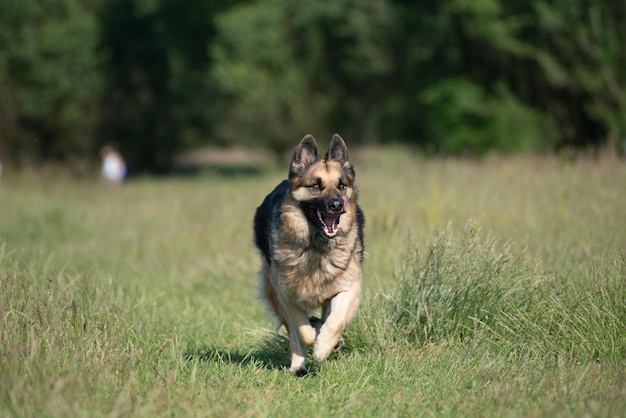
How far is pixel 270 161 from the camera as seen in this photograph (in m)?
35.6

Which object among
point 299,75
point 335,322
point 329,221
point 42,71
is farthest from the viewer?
point 299,75

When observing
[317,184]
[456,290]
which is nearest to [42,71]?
[317,184]

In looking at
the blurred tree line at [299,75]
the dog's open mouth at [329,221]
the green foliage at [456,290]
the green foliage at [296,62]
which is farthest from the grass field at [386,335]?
the green foliage at [296,62]

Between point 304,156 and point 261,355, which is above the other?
point 304,156

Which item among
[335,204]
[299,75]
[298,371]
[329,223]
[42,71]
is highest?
[42,71]

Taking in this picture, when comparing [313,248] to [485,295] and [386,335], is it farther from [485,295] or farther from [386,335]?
[485,295]

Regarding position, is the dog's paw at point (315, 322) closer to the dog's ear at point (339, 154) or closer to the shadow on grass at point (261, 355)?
the shadow on grass at point (261, 355)

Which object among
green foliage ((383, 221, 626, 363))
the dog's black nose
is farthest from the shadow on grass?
the dog's black nose

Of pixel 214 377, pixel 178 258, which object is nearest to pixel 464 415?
pixel 214 377

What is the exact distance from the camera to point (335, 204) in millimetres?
5645

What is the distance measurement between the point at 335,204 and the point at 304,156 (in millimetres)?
709

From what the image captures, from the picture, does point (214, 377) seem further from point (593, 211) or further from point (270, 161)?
point (270, 161)

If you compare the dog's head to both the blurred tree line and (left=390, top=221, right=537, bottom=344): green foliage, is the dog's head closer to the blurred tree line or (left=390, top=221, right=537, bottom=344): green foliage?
(left=390, top=221, right=537, bottom=344): green foliage

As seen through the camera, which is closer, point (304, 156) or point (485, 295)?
point (304, 156)
